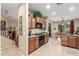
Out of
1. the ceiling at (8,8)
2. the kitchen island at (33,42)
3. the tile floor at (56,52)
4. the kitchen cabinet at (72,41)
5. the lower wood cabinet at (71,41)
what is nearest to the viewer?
the ceiling at (8,8)

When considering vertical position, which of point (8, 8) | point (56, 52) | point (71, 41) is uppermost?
point (8, 8)

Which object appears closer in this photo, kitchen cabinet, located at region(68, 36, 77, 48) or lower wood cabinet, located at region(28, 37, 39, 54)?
lower wood cabinet, located at region(28, 37, 39, 54)

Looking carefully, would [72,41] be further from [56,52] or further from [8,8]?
[8,8]

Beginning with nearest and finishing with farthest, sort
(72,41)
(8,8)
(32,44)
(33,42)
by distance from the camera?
(32,44)
(33,42)
(8,8)
(72,41)

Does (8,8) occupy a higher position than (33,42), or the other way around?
(8,8)

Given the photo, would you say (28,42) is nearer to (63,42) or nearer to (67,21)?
(67,21)

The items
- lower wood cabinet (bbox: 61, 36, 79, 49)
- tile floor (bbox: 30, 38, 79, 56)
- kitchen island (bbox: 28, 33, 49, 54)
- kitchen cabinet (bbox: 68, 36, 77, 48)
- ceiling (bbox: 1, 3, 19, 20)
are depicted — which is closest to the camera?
ceiling (bbox: 1, 3, 19, 20)

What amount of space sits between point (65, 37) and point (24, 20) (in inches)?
122

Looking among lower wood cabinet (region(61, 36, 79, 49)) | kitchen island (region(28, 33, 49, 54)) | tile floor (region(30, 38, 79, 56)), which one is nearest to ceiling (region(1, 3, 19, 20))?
kitchen island (region(28, 33, 49, 54))

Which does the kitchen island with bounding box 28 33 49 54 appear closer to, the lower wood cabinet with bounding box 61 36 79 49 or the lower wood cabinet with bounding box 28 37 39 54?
the lower wood cabinet with bounding box 28 37 39 54

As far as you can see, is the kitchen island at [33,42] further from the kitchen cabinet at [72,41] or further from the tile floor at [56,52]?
the kitchen cabinet at [72,41]

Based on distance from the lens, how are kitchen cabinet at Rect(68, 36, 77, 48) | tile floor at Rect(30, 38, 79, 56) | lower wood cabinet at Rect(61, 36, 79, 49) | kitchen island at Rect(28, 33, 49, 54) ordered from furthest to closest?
kitchen cabinet at Rect(68, 36, 77, 48), lower wood cabinet at Rect(61, 36, 79, 49), kitchen island at Rect(28, 33, 49, 54), tile floor at Rect(30, 38, 79, 56)

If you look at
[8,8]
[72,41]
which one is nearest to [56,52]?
[72,41]

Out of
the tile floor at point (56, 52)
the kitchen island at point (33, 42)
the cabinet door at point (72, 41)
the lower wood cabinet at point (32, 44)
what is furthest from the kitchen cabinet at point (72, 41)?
the lower wood cabinet at point (32, 44)
